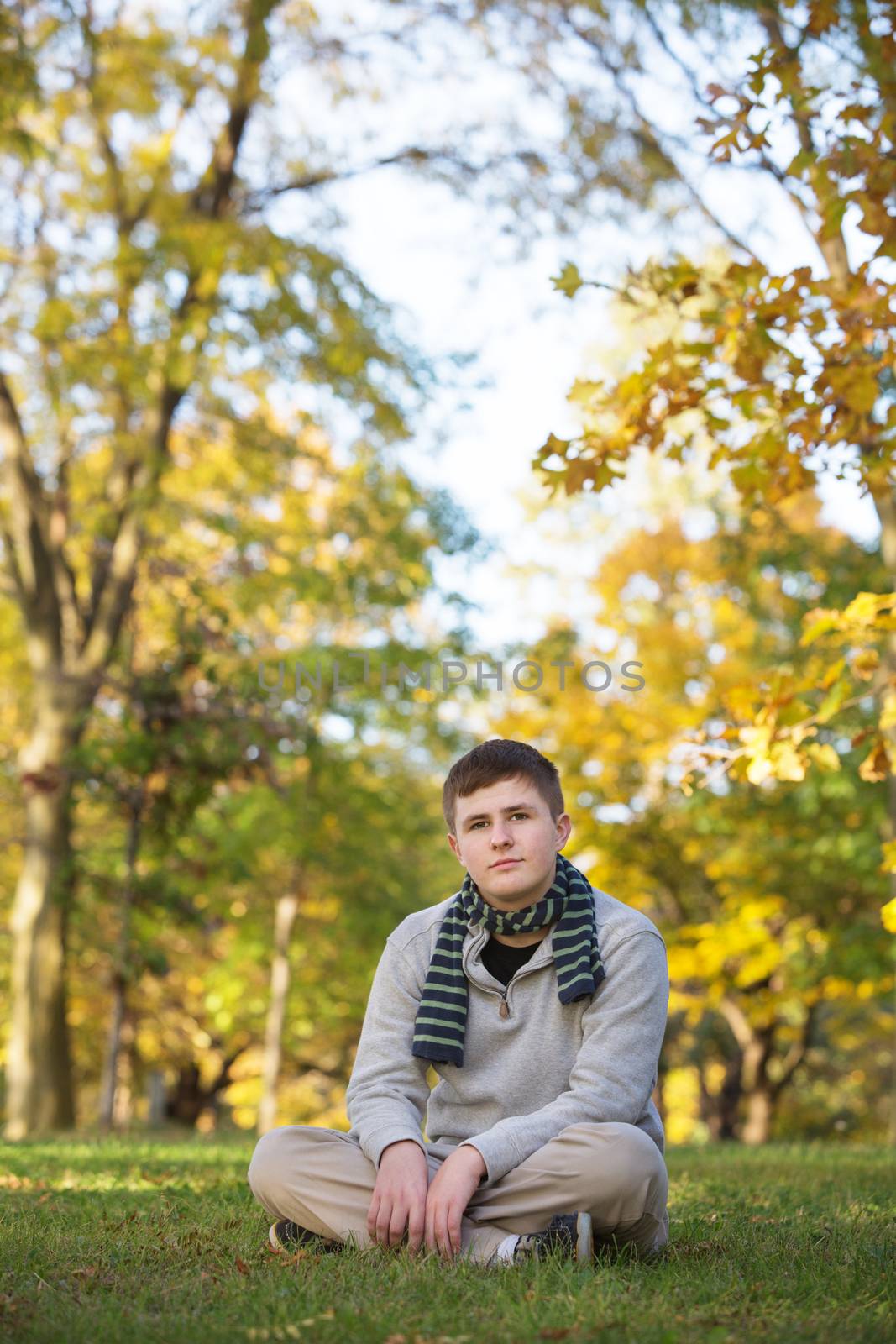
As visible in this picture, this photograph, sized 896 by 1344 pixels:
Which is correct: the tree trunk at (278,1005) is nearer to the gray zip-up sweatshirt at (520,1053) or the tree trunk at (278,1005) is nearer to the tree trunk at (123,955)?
the tree trunk at (123,955)

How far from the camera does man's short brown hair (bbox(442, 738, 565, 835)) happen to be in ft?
11.5

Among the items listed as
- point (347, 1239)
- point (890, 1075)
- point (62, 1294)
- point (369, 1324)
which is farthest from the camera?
point (890, 1075)

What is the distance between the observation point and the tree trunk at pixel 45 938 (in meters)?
10.5

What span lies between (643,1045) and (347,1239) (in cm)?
89

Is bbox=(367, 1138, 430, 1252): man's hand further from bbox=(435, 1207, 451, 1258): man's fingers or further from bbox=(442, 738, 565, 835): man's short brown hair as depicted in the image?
bbox=(442, 738, 565, 835): man's short brown hair

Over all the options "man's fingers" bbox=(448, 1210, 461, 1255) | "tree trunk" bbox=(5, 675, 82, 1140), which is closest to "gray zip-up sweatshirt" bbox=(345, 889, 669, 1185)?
"man's fingers" bbox=(448, 1210, 461, 1255)

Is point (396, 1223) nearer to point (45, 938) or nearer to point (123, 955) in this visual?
point (123, 955)

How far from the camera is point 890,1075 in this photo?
23.0m

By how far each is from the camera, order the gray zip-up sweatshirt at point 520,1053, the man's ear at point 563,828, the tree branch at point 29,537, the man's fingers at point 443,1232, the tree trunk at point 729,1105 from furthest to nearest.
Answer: the tree trunk at point 729,1105, the tree branch at point 29,537, the man's ear at point 563,828, the gray zip-up sweatshirt at point 520,1053, the man's fingers at point 443,1232

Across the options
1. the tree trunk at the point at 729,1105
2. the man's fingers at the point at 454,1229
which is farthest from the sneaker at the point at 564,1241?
the tree trunk at the point at 729,1105

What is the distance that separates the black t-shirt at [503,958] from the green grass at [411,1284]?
760mm

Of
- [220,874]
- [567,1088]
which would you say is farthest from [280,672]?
[567,1088]

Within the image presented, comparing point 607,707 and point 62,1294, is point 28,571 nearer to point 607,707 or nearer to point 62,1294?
point 607,707

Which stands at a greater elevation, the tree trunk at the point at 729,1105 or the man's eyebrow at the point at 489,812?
the man's eyebrow at the point at 489,812
